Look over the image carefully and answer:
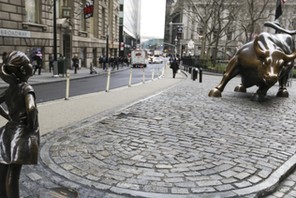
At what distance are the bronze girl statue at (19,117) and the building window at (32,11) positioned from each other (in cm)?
2498

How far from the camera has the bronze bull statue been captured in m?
11.2

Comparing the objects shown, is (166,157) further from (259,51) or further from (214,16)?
(214,16)

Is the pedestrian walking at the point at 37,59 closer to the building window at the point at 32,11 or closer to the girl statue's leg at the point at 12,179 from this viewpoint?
the building window at the point at 32,11

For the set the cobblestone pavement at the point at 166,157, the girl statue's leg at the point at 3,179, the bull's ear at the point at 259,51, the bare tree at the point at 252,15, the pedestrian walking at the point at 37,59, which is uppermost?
the bare tree at the point at 252,15

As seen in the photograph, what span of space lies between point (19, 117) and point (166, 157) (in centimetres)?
277

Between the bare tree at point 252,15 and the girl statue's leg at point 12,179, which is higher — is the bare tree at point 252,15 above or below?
above

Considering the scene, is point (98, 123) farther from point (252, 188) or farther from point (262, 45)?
point (262, 45)

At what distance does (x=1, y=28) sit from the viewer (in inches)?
842

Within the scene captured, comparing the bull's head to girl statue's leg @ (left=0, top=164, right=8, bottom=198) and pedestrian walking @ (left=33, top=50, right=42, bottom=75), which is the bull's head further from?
pedestrian walking @ (left=33, top=50, right=42, bottom=75)

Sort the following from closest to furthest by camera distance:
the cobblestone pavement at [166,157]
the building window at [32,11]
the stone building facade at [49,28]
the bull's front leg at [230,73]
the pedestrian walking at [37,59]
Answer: the cobblestone pavement at [166,157]
the bull's front leg at [230,73]
the stone building facade at [49,28]
the pedestrian walking at [37,59]
the building window at [32,11]

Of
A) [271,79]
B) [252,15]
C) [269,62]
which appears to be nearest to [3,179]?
[271,79]

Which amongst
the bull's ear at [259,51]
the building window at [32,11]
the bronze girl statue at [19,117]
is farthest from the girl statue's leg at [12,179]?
the building window at [32,11]

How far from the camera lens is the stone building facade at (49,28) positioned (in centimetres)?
2252

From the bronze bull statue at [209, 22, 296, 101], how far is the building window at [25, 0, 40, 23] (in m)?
18.8
